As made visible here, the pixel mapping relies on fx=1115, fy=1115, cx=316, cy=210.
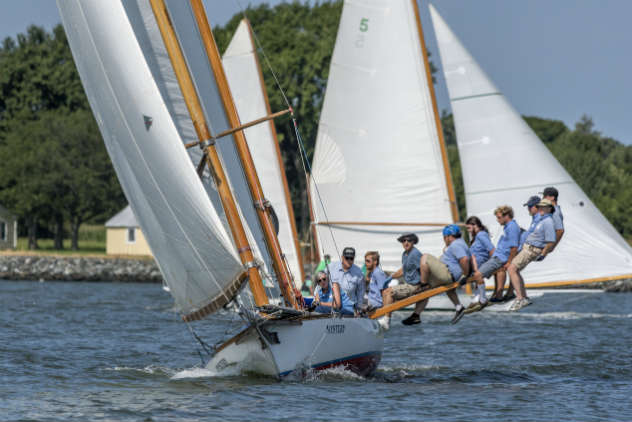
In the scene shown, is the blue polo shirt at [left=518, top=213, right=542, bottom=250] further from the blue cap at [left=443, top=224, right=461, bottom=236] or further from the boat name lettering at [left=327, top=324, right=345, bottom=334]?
the boat name lettering at [left=327, top=324, right=345, bottom=334]

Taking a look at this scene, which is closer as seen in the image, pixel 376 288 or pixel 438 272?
pixel 438 272

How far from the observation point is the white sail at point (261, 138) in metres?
32.2

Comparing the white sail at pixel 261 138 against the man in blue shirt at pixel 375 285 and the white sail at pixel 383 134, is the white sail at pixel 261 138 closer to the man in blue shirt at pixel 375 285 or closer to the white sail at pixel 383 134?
the white sail at pixel 383 134

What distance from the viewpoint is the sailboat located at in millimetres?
15461

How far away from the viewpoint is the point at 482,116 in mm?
29172

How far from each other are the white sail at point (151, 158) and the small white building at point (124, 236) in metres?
Answer: 55.0

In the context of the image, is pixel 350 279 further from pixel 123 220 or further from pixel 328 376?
pixel 123 220

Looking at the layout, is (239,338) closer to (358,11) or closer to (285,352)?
(285,352)

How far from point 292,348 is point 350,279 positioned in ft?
7.14

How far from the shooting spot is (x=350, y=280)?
18266mm

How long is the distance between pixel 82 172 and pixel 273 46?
1469 cm

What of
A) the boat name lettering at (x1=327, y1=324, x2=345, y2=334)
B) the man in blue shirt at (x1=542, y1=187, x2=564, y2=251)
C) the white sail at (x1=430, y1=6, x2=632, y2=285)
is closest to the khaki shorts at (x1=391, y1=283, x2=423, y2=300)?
the boat name lettering at (x1=327, y1=324, x2=345, y2=334)

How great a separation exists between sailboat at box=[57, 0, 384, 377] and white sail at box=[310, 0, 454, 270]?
14.1 m

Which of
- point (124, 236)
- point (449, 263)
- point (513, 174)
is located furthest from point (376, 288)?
point (124, 236)
